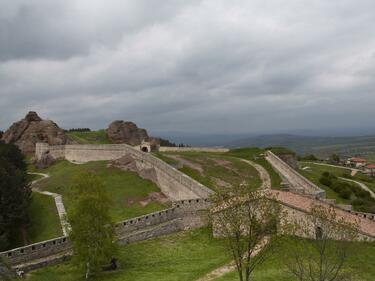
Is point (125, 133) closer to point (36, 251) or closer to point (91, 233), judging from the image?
point (36, 251)

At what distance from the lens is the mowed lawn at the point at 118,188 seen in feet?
139

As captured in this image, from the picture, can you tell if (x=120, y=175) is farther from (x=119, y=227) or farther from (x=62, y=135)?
(x=62, y=135)

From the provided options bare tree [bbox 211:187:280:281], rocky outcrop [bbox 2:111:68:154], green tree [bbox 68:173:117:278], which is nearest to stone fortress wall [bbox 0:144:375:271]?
green tree [bbox 68:173:117:278]

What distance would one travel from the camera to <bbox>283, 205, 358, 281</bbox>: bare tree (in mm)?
20422

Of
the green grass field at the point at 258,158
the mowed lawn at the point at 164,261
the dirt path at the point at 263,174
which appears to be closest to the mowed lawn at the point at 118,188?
the mowed lawn at the point at 164,261

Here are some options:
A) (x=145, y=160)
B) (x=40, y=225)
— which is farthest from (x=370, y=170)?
(x=40, y=225)

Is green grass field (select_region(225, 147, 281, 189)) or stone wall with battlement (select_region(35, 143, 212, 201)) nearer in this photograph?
stone wall with battlement (select_region(35, 143, 212, 201))

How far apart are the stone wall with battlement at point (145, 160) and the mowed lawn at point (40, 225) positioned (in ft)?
41.5

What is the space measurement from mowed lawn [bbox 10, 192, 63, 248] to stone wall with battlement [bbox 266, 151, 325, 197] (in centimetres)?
2597

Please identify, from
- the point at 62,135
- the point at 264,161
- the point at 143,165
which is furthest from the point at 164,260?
the point at 62,135

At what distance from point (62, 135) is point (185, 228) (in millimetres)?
54402

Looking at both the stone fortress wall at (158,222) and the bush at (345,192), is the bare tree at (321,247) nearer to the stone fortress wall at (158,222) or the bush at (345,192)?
the stone fortress wall at (158,222)

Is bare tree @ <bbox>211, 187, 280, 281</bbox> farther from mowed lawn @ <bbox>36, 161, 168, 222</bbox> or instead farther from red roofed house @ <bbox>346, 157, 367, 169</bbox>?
red roofed house @ <bbox>346, 157, 367, 169</bbox>

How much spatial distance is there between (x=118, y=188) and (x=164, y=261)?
21309 mm
